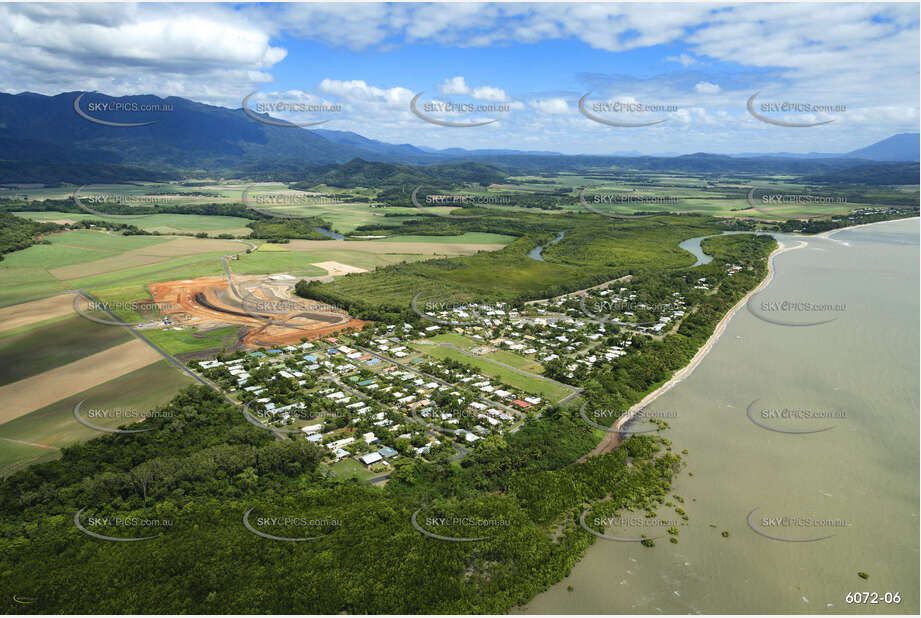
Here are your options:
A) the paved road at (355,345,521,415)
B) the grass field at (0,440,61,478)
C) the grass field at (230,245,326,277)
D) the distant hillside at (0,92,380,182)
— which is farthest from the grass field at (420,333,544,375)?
the distant hillside at (0,92,380,182)

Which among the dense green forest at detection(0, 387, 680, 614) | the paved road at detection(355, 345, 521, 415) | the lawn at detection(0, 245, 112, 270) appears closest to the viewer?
the dense green forest at detection(0, 387, 680, 614)

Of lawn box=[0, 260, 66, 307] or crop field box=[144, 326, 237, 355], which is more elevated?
lawn box=[0, 260, 66, 307]

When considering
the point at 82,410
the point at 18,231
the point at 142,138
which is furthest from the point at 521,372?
the point at 142,138

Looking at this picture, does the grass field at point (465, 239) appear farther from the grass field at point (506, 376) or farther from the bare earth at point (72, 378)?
the bare earth at point (72, 378)

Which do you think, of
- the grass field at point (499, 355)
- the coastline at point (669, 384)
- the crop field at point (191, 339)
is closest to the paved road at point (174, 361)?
the crop field at point (191, 339)

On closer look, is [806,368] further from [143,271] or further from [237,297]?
[143,271]

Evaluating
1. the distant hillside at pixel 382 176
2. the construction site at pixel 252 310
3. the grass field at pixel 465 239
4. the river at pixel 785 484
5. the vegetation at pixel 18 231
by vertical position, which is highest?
the distant hillside at pixel 382 176

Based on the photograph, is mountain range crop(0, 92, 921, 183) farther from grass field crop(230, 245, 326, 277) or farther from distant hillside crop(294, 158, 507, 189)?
grass field crop(230, 245, 326, 277)
